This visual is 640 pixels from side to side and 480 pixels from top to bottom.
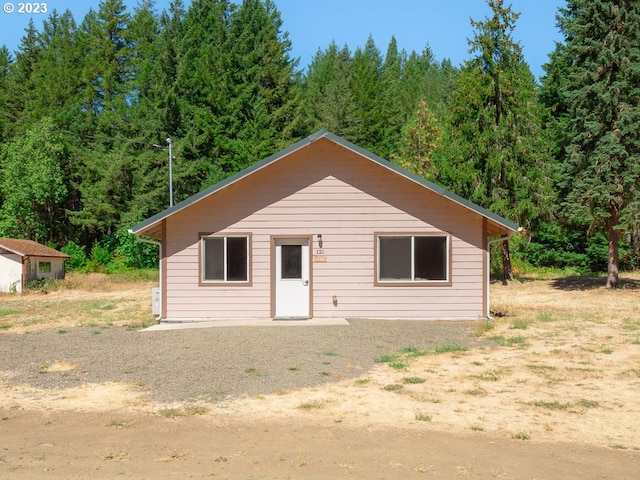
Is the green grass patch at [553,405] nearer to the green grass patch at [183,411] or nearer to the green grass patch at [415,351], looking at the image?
the green grass patch at [415,351]

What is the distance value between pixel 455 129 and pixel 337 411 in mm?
25910

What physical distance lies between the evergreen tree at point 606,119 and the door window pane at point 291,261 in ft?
47.4

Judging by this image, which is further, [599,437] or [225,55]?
[225,55]

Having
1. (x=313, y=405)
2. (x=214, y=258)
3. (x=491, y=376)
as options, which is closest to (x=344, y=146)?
(x=214, y=258)

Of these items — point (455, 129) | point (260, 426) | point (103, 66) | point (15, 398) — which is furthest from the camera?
point (103, 66)

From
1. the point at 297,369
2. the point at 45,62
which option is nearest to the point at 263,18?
Answer: the point at 45,62

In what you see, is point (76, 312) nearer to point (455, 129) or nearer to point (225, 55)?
point (455, 129)

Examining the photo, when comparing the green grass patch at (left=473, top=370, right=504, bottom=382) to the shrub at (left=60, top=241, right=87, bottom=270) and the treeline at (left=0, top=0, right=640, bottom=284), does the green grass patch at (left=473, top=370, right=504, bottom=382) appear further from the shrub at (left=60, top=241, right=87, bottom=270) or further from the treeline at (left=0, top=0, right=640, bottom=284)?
the shrub at (left=60, top=241, right=87, bottom=270)

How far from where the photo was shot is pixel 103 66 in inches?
1939

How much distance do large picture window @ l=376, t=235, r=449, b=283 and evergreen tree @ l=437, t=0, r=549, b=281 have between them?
534 inches


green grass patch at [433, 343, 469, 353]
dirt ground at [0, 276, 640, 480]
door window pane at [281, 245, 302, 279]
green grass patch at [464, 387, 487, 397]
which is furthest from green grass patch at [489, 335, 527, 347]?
door window pane at [281, 245, 302, 279]

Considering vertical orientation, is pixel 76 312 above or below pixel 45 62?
below

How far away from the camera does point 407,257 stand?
1725cm

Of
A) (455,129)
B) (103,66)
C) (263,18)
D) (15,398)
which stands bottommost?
(15,398)
